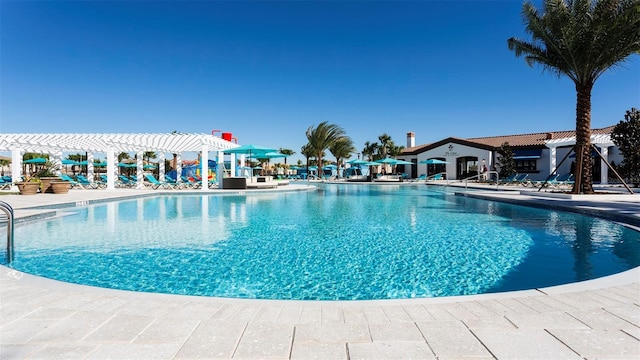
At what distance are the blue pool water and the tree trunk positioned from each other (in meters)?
5.30

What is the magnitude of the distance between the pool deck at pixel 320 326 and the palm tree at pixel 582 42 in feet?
45.7

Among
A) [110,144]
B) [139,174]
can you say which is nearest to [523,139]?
[139,174]

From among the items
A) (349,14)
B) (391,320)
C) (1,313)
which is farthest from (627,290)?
(349,14)

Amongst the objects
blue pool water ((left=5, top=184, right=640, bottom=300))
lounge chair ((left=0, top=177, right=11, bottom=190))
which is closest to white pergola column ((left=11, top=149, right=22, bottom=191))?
lounge chair ((left=0, top=177, right=11, bottom=190))

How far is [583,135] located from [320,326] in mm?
16601

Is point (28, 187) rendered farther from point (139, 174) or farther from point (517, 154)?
point (517, 154)

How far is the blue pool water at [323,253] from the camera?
A: 186 inches

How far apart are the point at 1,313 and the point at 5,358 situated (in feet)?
3.27

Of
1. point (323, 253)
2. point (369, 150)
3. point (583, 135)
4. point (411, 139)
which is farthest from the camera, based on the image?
point (369, 150)

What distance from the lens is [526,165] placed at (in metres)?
30.7

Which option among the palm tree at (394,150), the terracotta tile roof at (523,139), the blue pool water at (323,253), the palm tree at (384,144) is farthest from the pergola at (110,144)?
the palm tree at (394,150)

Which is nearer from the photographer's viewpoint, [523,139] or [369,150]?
[523,139]

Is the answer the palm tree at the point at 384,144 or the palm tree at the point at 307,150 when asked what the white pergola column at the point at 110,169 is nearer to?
the palm tree at the point at 307,150

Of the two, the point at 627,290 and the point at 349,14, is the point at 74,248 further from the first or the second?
the point at 349,14
